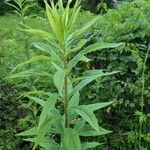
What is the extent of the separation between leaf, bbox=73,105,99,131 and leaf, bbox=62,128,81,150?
0.17m

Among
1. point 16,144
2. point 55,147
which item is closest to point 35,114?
point 16,144

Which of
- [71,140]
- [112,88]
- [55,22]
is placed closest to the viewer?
[55,22]

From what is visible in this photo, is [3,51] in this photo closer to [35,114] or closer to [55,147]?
[35,114]

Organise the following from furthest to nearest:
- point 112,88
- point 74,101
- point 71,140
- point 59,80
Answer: point 112,88
point 74,101
point 71,140
point 59,80

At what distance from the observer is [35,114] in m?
5.46

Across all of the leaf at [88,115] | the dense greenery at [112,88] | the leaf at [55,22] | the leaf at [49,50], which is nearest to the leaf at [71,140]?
the leaf at [88,115]

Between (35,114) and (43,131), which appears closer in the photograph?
(43,131)

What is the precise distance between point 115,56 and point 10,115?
157cm

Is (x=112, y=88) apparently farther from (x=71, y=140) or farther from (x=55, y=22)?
(x=55, y=22)

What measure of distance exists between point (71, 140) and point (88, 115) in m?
0.26

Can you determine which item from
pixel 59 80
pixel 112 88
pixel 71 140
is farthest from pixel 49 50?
pixel 112 88

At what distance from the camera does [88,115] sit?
334cm

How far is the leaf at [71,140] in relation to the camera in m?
3.42

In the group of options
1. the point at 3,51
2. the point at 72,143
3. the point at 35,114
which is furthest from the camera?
the point at 3,51
